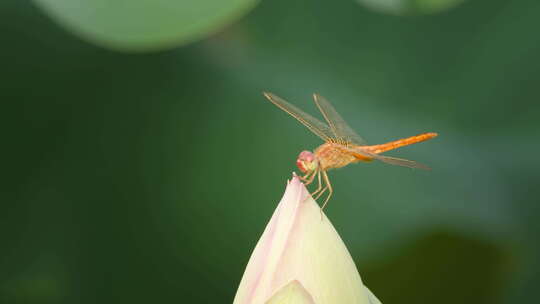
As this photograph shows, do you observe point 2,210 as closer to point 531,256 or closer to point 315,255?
point 315,255

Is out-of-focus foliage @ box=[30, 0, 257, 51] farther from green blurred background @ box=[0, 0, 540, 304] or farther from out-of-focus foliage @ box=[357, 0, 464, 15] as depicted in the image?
green blurred background @ box=[0, 0, 540, 304]

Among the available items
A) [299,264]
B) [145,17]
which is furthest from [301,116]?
[299,264]

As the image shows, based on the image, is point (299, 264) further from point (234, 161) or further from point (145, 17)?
point (234, 161)

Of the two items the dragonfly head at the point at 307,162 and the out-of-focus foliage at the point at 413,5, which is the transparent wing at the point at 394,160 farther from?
the out-of-focus foliage at the point at 413,5

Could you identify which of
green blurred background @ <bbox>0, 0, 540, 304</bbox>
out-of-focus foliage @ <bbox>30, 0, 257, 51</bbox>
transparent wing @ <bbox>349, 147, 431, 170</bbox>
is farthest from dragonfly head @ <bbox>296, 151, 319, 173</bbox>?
green blurred background @ <bbox>0, 0, 540, 304</bbox>

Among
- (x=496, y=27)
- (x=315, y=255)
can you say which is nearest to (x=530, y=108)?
(x=496, y=27)

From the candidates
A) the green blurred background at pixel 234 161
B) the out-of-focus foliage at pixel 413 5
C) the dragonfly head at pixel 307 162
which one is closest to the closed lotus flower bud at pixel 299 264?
the dragonfly head at pixel 307 162
